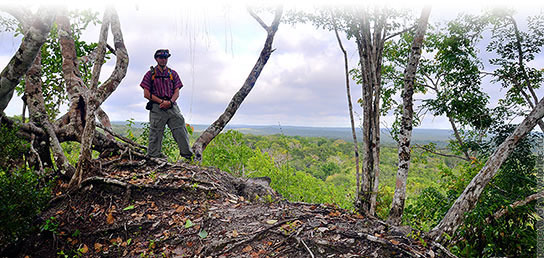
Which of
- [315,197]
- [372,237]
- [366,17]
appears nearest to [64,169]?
[372,237]

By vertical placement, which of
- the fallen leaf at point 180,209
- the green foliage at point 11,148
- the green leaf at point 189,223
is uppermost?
the green foliage at point 11,148

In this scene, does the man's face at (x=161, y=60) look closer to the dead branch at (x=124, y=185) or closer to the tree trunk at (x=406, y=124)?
the dead branch at (x=124, y=185)

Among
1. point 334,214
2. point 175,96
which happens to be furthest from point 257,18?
point 334,214

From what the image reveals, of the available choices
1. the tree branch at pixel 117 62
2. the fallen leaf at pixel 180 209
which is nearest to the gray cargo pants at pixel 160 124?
the tree branch at pixel 117 62

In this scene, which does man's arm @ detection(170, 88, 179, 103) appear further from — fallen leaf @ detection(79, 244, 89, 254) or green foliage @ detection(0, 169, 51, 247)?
fallen leaf @ detection(79, 244, 89, 254)

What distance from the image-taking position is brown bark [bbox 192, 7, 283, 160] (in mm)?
6586

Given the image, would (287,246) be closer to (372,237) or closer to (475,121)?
(372,237)

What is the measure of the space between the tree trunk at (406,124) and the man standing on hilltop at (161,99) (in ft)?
12.2

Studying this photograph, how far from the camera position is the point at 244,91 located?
6605 mm

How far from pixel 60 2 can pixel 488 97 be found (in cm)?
795

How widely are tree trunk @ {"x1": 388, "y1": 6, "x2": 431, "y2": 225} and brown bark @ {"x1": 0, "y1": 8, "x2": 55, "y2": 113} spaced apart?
4355 mm

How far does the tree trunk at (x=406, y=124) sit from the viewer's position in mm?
4340

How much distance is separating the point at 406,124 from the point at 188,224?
3.28 metres

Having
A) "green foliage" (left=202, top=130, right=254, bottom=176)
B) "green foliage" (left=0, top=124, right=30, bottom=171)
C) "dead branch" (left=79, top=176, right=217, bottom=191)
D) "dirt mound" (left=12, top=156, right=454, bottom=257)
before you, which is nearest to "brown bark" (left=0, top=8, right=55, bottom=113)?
"green foliage" (left=0, top=124, right=30, bottom=171)
